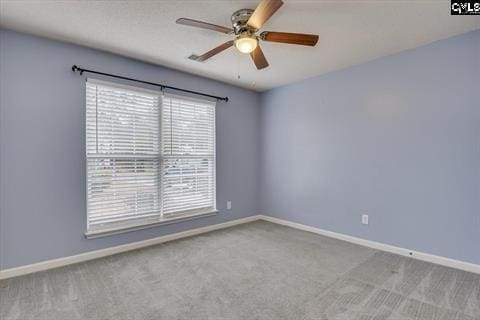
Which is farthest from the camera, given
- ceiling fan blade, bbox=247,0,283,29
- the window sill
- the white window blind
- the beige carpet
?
the white window blind

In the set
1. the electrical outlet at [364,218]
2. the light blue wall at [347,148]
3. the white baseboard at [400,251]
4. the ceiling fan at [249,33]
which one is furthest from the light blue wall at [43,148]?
the electrical outlet at [364,218]

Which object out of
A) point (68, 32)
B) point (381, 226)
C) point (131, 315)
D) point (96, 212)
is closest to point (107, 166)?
point (96, 212)

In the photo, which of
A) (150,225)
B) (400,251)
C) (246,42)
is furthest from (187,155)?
(400,251)

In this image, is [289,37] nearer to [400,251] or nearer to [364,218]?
[364,218]

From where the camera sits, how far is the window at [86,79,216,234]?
2.99 meters

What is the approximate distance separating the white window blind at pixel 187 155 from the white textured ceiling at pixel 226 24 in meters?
0.75

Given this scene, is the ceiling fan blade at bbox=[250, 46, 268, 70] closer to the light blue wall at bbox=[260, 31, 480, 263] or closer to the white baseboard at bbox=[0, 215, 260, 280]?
the light blue wall at bbox=[260, 31, 480, 263]

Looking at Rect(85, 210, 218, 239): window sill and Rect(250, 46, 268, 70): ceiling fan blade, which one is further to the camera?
Rect(85, 210, 218, 239): window sill

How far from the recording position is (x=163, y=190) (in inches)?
140

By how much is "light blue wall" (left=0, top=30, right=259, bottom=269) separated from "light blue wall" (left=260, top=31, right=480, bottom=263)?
8.94 ft

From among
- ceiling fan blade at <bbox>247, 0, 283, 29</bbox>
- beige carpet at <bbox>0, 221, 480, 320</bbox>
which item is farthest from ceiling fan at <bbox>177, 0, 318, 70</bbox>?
beige carpet at <bbox>0, 221, 480, 320</bbox>

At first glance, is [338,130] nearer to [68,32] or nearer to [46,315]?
[68,32]

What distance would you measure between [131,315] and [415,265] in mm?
2887

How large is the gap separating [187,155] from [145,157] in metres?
0.67
